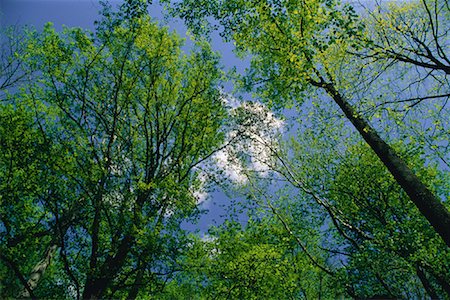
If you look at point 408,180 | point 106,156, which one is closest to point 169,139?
point 106,156

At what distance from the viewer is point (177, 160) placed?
1035 centimetres

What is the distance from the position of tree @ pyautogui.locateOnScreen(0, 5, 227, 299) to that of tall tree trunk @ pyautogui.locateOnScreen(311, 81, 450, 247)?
4978mm

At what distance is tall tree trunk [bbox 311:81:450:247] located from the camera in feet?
19.0

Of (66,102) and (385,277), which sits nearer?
(66,102)

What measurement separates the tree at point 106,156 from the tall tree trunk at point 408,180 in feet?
16.3

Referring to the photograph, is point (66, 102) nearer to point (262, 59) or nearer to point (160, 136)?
point (160, 136)

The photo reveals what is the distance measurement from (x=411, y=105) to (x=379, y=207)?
7.45m

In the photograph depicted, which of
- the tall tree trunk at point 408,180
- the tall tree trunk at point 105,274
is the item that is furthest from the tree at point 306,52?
the tall tree trunk at point 105,274

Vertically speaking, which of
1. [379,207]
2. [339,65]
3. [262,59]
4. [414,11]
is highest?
[262,59]

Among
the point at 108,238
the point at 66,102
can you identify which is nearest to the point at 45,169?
the point at 66,102

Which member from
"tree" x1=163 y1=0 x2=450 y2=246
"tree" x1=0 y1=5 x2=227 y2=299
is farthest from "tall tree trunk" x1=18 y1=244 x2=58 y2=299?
"tree" x1=163 y1=0 x2=450 y2=246

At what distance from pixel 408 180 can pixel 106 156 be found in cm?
745

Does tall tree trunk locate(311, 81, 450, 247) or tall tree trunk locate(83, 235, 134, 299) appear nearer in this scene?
tall tree trunk locate(311, 81, 450, 247)

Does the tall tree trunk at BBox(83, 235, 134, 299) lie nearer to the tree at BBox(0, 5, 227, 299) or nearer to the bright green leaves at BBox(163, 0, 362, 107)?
the tree at BBox(0, 5, 227, 299)
